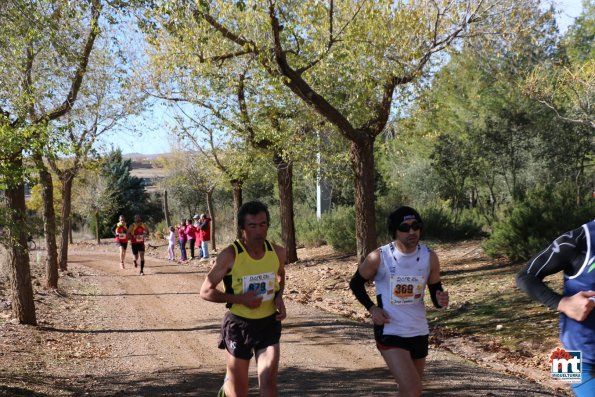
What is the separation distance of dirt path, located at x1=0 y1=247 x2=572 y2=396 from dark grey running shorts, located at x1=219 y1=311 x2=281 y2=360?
97.1 inches

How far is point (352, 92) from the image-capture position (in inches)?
646

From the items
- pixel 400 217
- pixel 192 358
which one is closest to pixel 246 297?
pixel 400 217

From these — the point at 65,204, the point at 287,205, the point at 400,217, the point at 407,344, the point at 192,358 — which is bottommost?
the point at 192,358

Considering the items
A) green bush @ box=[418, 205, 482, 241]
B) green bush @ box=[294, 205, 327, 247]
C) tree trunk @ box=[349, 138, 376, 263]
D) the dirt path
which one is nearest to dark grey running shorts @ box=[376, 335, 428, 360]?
the dirt path

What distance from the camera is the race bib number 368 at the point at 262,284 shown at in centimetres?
530

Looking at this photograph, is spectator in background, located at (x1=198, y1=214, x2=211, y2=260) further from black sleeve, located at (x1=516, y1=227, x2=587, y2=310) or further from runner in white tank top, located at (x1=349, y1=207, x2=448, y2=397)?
black sleeve, located at (x1=516, y1=227, x2=587, y2=310)

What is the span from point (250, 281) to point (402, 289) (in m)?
1.20

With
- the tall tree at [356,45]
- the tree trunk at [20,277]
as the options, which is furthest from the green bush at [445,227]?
the tree trunk at [20,277]

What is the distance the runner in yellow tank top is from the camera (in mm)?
5258

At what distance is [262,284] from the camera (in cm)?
534

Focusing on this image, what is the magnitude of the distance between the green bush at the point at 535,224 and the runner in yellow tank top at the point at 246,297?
1152cm

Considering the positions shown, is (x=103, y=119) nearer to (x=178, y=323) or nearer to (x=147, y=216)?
(x=178, y=323)

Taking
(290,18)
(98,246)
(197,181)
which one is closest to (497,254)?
(290,18)

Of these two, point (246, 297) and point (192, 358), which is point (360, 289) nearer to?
point (246, 297)
